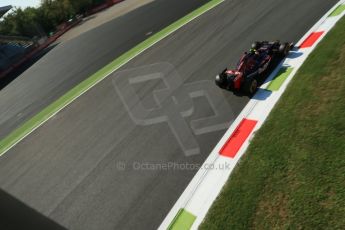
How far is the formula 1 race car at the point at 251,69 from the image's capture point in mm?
7992

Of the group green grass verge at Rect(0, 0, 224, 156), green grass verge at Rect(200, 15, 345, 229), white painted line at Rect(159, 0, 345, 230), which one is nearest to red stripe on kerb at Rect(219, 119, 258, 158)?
white painted line at Rect(159, 0, 345, 230)

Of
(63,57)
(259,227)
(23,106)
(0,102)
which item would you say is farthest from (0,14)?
(259,227)

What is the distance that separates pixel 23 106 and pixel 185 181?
1256 centimetres

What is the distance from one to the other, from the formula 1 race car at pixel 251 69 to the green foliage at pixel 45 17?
42467mm

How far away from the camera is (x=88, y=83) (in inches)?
541

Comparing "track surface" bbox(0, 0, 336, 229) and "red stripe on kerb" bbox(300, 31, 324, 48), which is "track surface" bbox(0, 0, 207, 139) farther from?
"red stripe on kerb" bbox(300, 31, 324, 48)

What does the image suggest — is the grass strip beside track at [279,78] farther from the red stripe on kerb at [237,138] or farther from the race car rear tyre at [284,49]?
the red stripe on kerb at [237,138]

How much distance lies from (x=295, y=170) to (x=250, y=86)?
11.1 feet

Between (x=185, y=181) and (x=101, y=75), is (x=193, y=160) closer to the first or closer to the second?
(x=185, y=181)

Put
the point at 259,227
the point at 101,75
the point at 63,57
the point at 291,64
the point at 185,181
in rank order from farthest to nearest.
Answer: the point at 63,57
the point at 101,75
the point at 291,64
the point at 185,181
the point at 259,227

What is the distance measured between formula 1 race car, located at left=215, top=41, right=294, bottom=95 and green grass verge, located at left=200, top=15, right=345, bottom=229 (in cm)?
136

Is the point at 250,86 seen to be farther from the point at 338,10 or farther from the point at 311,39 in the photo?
the point at 338,10

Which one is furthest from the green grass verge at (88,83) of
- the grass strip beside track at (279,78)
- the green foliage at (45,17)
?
the green foliage at (45,17)

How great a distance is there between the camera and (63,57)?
861 inches
